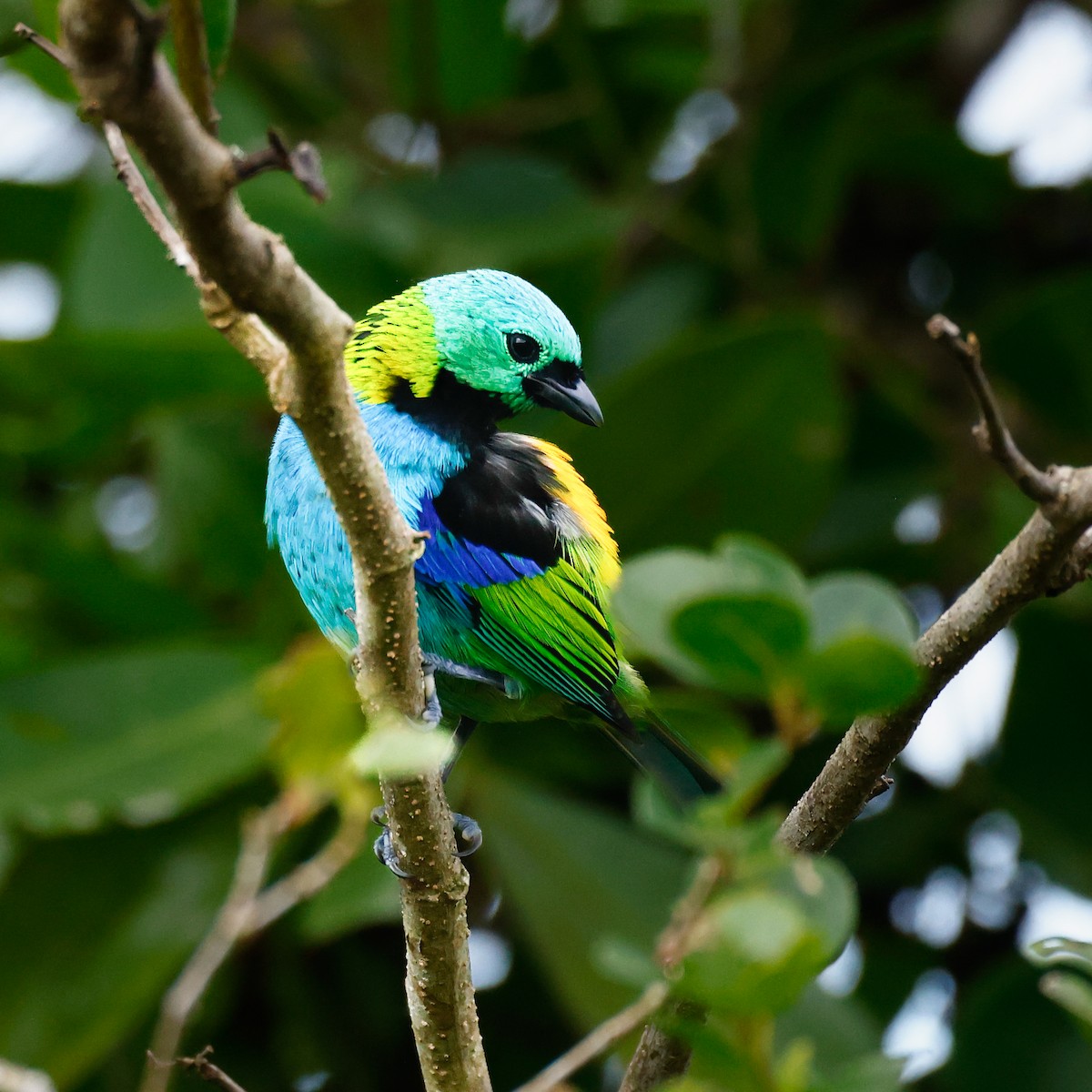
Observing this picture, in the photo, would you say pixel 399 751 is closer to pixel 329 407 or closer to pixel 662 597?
pixel 662 597

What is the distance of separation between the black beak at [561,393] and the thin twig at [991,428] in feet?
5.15

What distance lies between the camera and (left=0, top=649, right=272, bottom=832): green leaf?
3662 millimetres

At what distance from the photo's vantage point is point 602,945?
129 cm

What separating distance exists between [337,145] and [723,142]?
134 centimetres

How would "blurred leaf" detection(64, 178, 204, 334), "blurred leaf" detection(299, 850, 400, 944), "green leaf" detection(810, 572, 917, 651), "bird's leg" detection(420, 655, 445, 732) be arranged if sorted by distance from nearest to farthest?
"green leaf" detection(810, 572, 917, 651) → "bird's leg" detection(420, 655, 445, 732) → "blurred leaf" detection(299, 850, 400, 944) → "blurred leaf" detection(64, 178, 204, 334)

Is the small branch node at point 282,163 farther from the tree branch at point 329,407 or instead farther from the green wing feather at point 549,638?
the green wing feather at point 549,638

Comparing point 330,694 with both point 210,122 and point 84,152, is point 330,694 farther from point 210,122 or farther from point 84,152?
point 84,152

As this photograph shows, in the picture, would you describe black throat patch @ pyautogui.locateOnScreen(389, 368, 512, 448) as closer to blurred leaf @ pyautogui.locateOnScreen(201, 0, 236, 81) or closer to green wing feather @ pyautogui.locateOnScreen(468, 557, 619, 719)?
green wing feather @ pyautogui.locateOnScreen(468, 557, 619, 719)

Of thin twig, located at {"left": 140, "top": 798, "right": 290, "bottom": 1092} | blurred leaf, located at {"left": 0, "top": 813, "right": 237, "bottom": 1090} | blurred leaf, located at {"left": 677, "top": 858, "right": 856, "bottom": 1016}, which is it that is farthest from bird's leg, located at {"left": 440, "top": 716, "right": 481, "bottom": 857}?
blurred leaf, located at {"left": 677, "top": 858, "right": 856, "bottom": 1016}

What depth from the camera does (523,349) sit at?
3.02 meters

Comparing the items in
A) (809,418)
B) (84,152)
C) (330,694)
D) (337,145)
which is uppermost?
(84,152)

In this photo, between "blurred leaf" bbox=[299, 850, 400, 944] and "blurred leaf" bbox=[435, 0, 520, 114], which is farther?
"blurred leaf" bbox=[435, 0, 520, 114]

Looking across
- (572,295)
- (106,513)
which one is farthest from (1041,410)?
(106,513)

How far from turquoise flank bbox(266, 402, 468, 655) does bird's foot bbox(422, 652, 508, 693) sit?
0.62 ft
